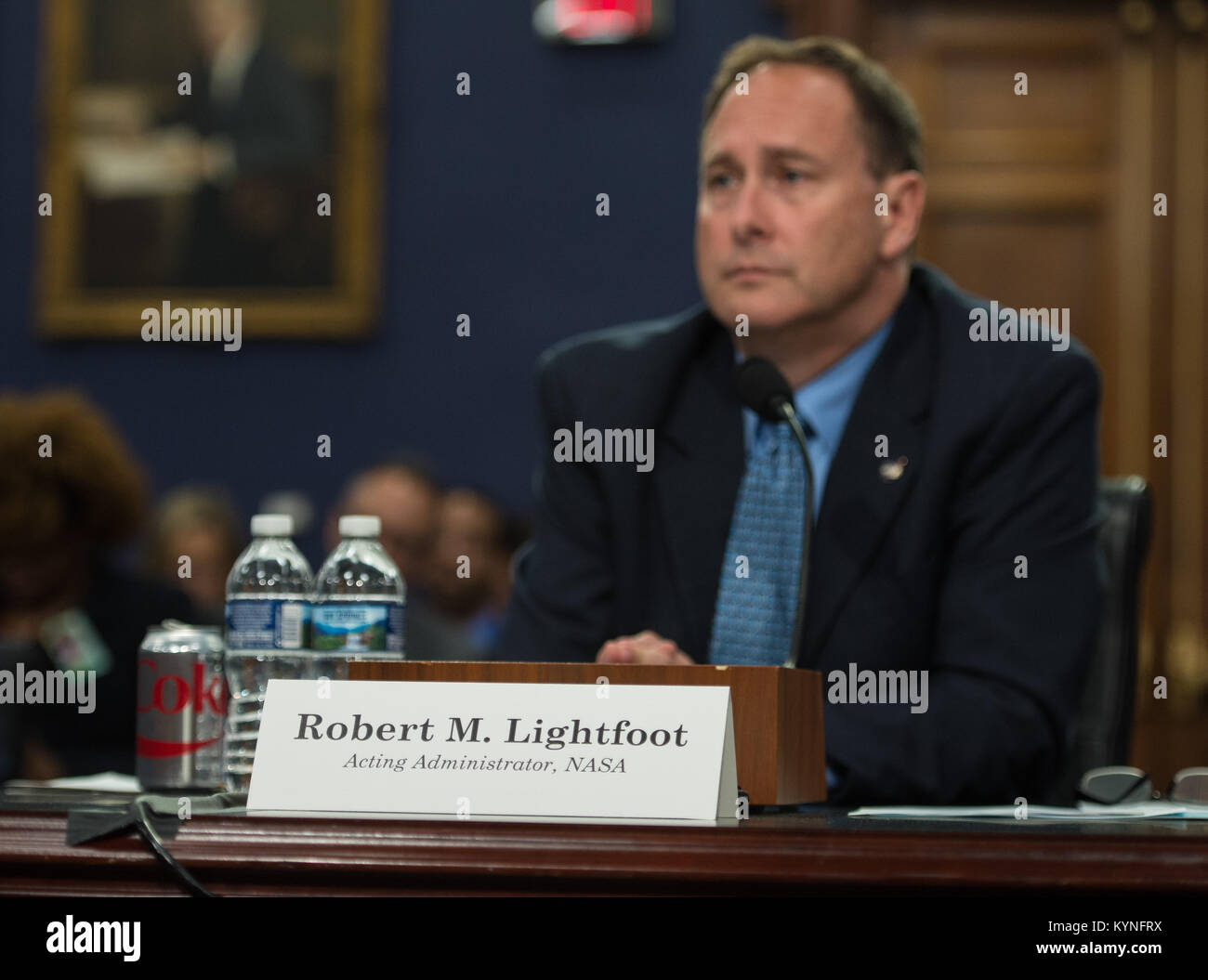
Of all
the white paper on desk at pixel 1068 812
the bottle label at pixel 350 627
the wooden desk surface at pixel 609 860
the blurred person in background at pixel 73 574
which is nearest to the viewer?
the wooden desk surface at pixel 609 860

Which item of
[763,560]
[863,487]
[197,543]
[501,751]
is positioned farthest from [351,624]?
[197,543]

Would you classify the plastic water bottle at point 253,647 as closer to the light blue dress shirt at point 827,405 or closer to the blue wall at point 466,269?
the light blue dress shirt at point 827,405

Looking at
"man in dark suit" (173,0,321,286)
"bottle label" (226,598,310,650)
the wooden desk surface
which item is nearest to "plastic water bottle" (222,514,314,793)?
"bottle label" (226,598,310,650)

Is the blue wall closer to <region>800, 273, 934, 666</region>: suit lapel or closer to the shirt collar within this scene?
the shirt collar

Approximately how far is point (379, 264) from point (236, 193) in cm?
51

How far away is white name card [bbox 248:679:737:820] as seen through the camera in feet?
4.36

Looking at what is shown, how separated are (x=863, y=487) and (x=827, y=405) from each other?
0.66 feet

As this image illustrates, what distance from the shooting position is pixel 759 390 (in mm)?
1914

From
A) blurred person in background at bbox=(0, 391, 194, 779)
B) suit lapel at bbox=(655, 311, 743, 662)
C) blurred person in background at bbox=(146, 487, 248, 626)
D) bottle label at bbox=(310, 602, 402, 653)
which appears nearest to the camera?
bottle label at bbox=(310, 602, 402, 653)

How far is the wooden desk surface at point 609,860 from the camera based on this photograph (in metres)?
1.17

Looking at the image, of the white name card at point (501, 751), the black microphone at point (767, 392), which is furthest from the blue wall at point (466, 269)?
the white name card at point (501, 751)

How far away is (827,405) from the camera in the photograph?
7.73ft

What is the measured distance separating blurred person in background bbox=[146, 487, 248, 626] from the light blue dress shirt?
9.21 ft
